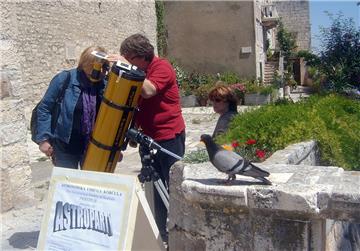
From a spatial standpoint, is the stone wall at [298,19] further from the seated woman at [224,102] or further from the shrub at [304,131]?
the shrub at [304,131]

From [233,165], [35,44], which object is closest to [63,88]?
[233,165]

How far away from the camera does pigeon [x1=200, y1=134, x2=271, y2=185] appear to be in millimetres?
2275

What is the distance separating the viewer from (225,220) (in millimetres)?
2404

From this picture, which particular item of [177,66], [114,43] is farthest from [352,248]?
[177,66]

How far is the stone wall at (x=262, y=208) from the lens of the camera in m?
2.12

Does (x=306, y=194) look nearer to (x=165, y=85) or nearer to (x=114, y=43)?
(x=165, y=85)

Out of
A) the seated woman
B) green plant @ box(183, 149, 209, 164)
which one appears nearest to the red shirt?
green plant @ box(183, 149, 209, 164)

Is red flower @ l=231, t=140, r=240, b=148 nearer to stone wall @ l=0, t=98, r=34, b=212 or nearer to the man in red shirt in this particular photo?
the man in red shirt

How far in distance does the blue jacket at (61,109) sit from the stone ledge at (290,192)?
4.21ft

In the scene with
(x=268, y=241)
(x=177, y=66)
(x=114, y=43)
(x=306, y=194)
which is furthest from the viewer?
(x=177, y=66)

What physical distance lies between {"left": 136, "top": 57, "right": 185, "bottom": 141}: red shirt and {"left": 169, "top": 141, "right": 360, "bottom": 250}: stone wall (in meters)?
0.91

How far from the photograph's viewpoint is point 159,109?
11.9ft

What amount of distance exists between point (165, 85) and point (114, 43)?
1275cm

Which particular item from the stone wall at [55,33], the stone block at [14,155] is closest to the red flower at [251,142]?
the stone block at [14,155]
